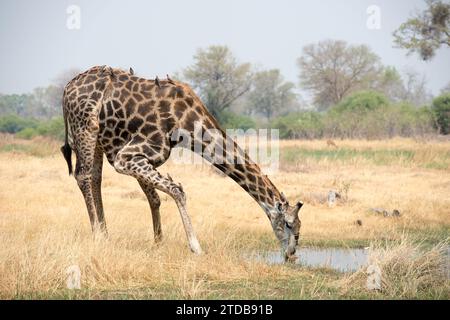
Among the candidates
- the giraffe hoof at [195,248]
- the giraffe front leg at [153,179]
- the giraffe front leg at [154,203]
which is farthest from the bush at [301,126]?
the giraffe hoof at [195,248]

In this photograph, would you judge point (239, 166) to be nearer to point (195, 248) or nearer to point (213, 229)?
point (195, 248)

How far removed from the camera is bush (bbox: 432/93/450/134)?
1387 inches

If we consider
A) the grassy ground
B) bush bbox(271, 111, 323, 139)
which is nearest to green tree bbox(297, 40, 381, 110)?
bush bbox(271, 111, 323, 139)

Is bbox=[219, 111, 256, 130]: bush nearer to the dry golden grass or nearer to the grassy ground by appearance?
the grassy ground

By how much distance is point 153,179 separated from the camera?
323 inches

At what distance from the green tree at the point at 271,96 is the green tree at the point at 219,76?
59.7ft

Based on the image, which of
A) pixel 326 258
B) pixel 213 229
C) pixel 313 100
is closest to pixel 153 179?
pixel 213 229

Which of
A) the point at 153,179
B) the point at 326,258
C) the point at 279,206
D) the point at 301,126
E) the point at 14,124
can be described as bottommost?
the point at 14,124

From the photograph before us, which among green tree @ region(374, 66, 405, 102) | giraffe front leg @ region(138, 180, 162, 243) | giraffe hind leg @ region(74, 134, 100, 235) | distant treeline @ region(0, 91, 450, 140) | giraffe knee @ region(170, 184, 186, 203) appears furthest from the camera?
green tree @ region(374, 66, 405, 102)

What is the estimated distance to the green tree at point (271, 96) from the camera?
7525 cm

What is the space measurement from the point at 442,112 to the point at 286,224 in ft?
99.7

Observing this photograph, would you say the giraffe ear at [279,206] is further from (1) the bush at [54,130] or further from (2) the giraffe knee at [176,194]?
(1) the bush at [54,130]

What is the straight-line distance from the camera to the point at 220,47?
5694cm

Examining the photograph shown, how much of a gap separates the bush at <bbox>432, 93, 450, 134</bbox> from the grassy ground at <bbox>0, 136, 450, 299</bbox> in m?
13.5
